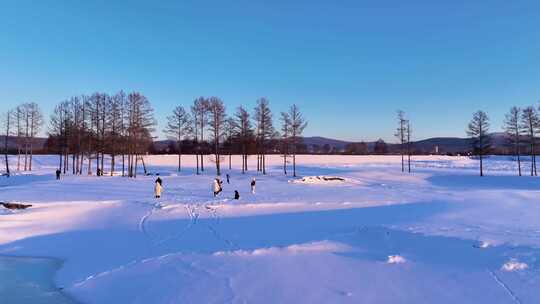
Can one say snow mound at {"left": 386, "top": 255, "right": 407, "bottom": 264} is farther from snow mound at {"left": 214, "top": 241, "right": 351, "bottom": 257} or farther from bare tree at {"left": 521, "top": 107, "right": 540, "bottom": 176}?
bare tree at {"left": 521, "top": 107, "right": 540, "bottom": 176}

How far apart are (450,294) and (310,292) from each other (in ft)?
9.52

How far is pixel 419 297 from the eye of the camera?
792 cm

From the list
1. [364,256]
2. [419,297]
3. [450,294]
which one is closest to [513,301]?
[450,294]

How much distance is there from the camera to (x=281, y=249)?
11781 mm

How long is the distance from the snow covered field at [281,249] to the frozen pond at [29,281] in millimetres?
102

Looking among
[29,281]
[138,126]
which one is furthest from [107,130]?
[29,281]

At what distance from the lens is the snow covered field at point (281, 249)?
8.52 m

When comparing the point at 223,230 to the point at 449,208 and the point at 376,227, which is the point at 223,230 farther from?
the point at 449,208

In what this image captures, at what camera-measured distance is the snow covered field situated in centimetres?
852

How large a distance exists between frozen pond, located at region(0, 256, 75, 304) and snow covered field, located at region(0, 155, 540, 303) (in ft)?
0.33

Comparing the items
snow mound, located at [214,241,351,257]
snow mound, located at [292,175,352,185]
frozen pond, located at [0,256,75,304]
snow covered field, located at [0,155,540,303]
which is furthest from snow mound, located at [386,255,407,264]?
snow mound, located at [292,175,352,185]

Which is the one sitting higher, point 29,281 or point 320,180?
point 320,180

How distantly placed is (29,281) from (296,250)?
24.8ft

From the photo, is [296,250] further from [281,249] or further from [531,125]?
[531,125]
